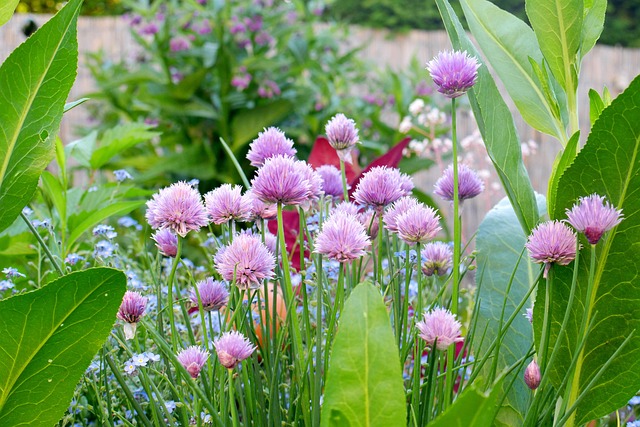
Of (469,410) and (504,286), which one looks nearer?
(469,410)

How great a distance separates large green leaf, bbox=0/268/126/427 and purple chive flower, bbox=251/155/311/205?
0.46ft

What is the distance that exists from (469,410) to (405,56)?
6797 millimetres

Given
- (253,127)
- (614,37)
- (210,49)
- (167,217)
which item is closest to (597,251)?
(167,217)

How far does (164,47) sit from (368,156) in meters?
1.07

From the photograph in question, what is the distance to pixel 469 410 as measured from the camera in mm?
438

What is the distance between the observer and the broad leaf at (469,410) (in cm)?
43

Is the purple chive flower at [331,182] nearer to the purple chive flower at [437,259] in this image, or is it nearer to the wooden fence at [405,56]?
the purple chive flower at [437,259]

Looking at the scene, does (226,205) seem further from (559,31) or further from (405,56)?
(405,56)

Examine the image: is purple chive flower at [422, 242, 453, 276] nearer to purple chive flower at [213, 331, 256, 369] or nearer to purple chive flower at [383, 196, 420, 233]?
purple chive flower at [383, 196, 420, 233]

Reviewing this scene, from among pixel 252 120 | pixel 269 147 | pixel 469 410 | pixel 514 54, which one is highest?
pixel 252 120

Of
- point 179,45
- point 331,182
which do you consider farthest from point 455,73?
point 179,45

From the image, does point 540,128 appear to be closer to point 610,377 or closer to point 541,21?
point 541,21

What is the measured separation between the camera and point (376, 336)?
489 mm

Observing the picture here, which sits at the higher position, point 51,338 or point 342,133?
point 342,133
